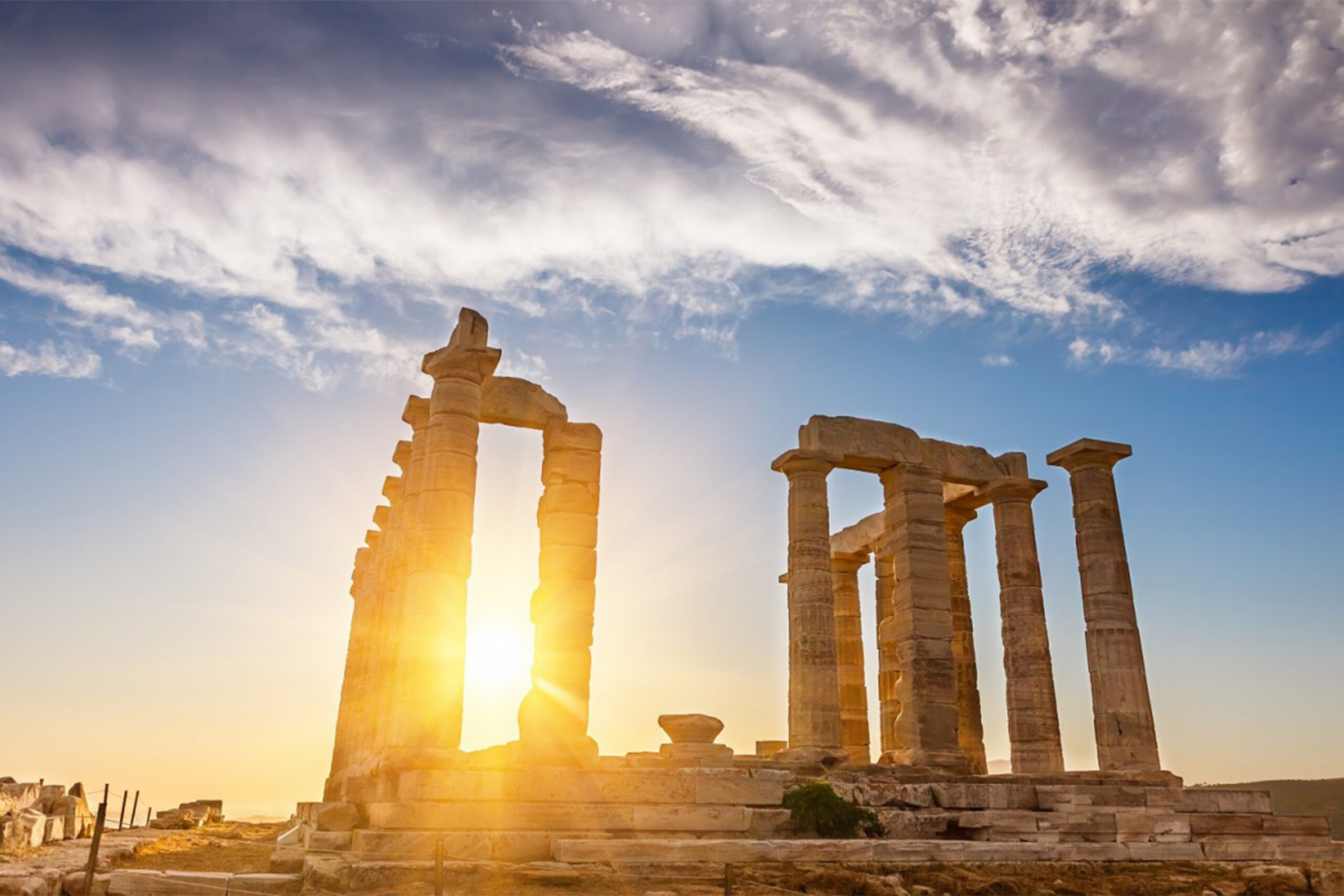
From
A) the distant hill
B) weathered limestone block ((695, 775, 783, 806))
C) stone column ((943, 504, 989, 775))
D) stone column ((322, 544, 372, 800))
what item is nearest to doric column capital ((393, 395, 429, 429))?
stone column ((322, 544, 372, 800))

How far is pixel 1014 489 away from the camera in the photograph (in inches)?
1054

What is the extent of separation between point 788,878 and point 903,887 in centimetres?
150

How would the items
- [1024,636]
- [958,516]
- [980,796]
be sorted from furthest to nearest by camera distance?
[958,516] → [1024,636] → [980,796]

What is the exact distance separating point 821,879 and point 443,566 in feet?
30.5

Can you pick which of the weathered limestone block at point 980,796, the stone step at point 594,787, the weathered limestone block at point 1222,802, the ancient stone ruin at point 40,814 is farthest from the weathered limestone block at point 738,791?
the ancient stone ruin at point 40,814

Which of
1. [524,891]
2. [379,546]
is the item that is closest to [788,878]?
[524,891]

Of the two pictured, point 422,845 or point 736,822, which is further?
point 736,822

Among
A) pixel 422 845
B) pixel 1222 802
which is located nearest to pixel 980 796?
pixel 1222 802

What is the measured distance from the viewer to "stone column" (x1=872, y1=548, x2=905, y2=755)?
98.7ft

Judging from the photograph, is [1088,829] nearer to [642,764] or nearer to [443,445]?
[642,764]

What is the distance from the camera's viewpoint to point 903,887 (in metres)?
12.8

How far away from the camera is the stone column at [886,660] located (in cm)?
3009

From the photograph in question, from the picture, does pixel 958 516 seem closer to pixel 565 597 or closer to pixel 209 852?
pixel 565 597

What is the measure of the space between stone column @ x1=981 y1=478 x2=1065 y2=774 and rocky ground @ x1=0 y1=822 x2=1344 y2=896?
31.5ft
